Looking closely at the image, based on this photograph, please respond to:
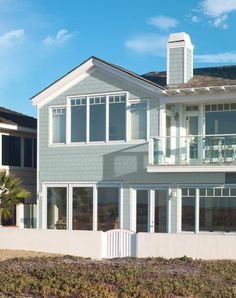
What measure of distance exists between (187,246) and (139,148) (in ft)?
20.5

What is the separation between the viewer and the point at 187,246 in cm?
1952

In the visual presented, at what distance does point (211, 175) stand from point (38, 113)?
8268mm

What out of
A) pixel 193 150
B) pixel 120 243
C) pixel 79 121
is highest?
pixel 79 121

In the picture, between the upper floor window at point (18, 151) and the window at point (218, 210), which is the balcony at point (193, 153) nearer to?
the window at point (218, 210)

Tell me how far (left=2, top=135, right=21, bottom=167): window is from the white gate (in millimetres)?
9889

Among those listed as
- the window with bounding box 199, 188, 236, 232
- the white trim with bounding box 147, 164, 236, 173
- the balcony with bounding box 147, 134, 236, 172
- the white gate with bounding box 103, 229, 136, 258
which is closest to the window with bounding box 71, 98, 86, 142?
the balcony with bounding box 147, 134, 236, 172

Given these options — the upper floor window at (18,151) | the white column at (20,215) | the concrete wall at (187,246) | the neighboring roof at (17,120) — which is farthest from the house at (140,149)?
the concrete wall at (187,246)

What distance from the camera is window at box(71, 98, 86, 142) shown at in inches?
1024

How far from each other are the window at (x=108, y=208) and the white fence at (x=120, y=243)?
4190mm

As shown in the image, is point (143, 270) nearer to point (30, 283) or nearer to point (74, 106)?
point (30, 283)

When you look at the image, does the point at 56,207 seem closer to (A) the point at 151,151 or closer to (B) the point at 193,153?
(A) the point at 151,151

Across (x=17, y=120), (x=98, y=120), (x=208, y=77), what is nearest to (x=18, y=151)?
(x=17, y=120)

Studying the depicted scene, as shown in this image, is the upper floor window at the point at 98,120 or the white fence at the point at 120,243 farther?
the upper floor window at the point at 98,120

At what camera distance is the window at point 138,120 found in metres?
24.9
